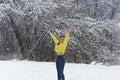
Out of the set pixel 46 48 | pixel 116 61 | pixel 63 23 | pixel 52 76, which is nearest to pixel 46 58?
pixel 46 48

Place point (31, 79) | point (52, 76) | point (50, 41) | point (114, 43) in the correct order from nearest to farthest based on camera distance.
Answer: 1. point (31, 79)
2. point (52, 76)
3. point (50, 41)
4. point (114, 43)

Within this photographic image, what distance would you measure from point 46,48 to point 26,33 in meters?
1.60

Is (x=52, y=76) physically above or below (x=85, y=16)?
above

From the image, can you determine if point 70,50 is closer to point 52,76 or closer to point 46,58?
point 46,58

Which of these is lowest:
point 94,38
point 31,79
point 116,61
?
point 116,61

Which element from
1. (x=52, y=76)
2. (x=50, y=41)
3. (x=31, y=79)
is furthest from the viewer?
(x=50, y=41)

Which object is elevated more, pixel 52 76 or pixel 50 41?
pixel 52 76

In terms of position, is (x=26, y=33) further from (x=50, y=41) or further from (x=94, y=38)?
(x=94, y=38)

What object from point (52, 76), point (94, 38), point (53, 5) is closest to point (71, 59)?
point (94, 38)

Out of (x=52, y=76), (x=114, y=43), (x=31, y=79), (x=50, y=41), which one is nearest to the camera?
(x=31, y=79)

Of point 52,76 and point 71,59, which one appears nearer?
point 52,76

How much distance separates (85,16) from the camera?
24406mm

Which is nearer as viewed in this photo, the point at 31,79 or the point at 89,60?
the point at 31,79

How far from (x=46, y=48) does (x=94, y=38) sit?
3187 mm
